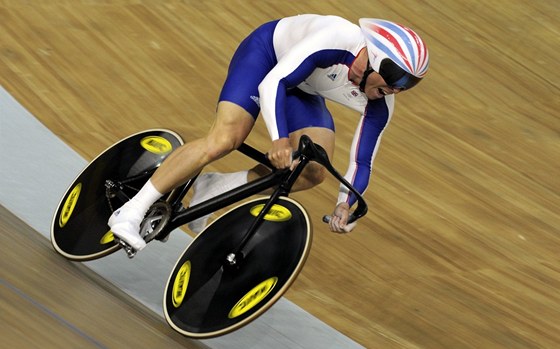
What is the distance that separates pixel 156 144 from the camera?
4.28m

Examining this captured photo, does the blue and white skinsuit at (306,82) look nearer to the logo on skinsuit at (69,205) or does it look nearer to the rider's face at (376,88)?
the rider's face at (376,88)

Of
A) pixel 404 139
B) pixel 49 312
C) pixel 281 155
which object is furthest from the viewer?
pixel 404 139

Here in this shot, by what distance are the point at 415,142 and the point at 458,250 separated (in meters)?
1.11

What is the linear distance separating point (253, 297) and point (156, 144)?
1028 mm

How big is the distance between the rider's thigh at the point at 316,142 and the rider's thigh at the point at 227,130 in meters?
0.27

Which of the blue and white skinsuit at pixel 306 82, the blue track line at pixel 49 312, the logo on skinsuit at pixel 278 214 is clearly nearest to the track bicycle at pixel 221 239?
the logo on skinsuit at pixel 278 214

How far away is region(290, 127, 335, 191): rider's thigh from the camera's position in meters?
3.95

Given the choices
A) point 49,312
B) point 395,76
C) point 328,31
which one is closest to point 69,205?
point 49,312

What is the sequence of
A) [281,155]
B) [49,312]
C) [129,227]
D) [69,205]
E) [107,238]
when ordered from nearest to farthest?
[49,312] → [281,155] → [129,227] → [107,238] → [69,205]

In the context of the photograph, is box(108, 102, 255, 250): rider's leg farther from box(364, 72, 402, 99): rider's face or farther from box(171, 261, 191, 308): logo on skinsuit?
box(364, 72, 402, 99): rider's face

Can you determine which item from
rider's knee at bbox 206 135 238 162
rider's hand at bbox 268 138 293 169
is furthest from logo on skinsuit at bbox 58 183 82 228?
rider's hand at bbox 268 138 293 169

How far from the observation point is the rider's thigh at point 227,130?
12.3 ft

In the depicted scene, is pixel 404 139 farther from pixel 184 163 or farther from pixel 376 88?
pixel 184 163

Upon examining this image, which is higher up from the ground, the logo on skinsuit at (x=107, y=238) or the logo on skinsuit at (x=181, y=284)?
the logo on skinsuit at (x=181, y=284)
